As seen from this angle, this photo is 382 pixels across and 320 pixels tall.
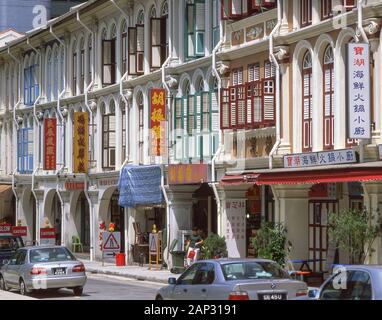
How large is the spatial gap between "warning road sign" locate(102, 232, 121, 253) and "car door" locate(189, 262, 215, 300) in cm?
2187

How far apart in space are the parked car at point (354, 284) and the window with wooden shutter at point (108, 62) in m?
32.1

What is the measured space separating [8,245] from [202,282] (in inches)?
757

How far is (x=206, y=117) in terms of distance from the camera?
3891 cm

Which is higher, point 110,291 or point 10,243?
point 10,243

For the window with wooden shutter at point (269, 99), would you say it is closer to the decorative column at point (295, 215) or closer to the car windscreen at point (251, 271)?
the decorative column at point (295, 215)

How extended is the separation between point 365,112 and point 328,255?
701cm

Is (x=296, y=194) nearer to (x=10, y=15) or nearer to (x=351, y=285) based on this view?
(x=351, y=285)

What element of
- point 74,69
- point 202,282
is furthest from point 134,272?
point 202,282

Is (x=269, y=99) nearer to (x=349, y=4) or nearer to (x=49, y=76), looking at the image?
(x=349, y=4)

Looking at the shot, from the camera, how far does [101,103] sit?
49.4m

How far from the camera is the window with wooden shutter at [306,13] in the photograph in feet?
106

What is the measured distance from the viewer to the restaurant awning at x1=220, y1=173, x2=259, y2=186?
3309 cm

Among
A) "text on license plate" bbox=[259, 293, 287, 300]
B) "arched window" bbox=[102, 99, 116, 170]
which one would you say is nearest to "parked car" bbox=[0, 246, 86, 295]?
"text on license plate" bbox=[259, 293, 287, 300]

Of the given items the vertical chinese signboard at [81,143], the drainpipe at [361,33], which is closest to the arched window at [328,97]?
the drainpipe at [361,33]
